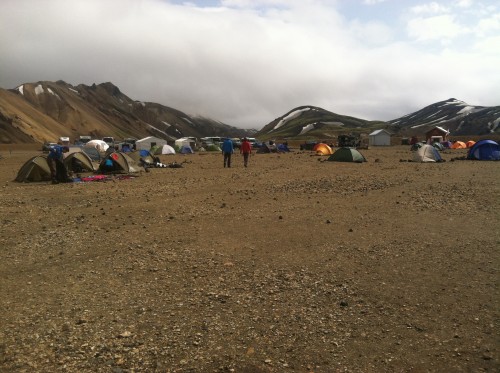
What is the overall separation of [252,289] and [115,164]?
2032 cm

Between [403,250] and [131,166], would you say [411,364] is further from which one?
[131,166]

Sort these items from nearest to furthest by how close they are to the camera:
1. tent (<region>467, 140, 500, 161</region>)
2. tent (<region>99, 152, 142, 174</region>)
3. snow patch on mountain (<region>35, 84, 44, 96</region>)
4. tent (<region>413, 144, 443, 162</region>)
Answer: tent (<region>99, 152, 142, 174</region>) → tent (<region>413, 144, 443, 162</region>) → tent (<region>467, 140, 500, 161</region>) → snow patch on mountain (<region>35, 84, 44, 96</region>)

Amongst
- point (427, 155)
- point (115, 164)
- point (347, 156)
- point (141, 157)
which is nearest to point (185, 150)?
point (141, 157)

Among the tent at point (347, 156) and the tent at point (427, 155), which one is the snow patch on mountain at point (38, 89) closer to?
the tent at point (347, 156)

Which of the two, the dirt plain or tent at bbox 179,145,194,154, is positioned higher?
tent at bbox 179,145,194,154

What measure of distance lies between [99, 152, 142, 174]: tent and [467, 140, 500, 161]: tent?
28684 millimetres

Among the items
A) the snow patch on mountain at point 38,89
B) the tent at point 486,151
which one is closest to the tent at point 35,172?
the tent at point 486,151

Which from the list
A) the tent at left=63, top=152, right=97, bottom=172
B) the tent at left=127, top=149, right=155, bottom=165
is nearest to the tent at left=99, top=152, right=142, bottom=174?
the tent at left=63, top=152, right=97, bottom=172

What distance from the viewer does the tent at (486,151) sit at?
34438 millimetres

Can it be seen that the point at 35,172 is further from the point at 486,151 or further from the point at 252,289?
the point at 486,151

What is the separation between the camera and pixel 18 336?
17.1 ft

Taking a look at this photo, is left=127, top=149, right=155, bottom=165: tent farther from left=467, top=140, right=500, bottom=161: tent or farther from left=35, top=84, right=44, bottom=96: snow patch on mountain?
left=35, top=84, right=44, bottom=96: snow patch on mountain

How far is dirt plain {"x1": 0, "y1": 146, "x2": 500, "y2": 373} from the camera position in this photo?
191 inches

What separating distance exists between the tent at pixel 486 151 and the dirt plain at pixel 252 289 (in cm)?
2524
